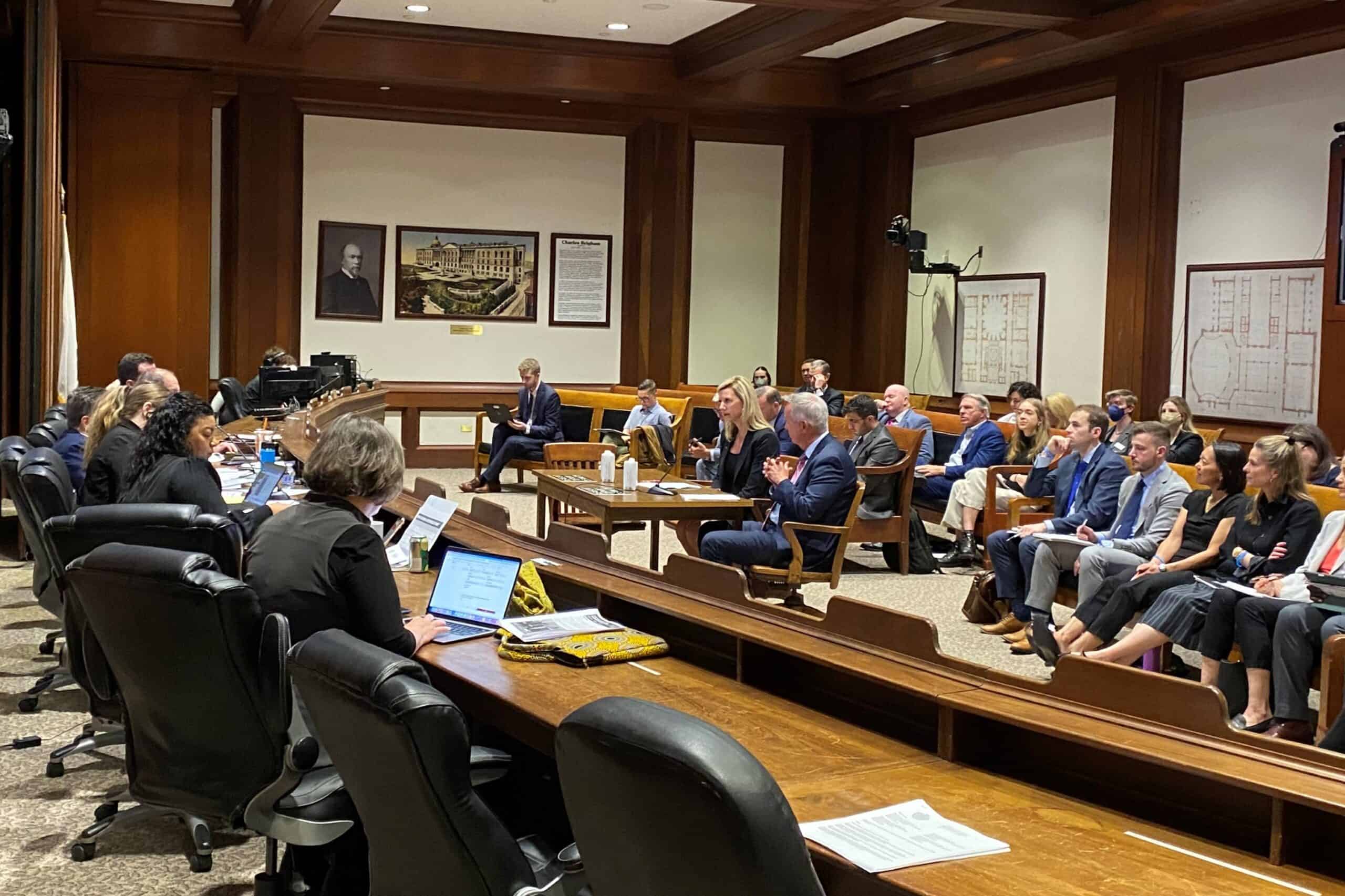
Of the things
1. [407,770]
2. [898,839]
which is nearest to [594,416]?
[407,770]

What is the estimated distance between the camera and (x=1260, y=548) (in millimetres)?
5652

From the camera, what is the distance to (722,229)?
1485 cm

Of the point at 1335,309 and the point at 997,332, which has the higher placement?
the point at 1335,309

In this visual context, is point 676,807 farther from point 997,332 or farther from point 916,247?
point 916,247

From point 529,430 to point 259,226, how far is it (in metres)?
3.41

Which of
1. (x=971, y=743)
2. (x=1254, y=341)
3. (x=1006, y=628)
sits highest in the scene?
(x=1254, y=341)

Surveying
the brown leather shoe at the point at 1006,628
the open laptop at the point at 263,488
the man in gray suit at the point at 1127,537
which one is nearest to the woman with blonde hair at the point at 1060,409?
the brown leather shoe at the point at 1006,628

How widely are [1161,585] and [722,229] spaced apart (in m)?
9.58

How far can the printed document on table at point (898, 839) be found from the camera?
2064 millimetres

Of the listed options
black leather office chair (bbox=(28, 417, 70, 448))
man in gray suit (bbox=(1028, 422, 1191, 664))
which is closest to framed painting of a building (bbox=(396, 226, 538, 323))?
black leather office chair (bbox=(28, 417, 70, 448))

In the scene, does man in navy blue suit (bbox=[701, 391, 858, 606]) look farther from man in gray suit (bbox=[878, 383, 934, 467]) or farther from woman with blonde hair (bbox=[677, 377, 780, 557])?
man in gray suit (bbox=[878, 383, 934, 467])

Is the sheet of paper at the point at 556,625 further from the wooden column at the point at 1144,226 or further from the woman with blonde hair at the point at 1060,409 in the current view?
the wooden column at the point at 1144,226

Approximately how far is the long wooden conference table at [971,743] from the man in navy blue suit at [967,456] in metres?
5.81

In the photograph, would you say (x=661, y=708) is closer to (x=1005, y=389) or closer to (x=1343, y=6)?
(x=1343, y=6)
